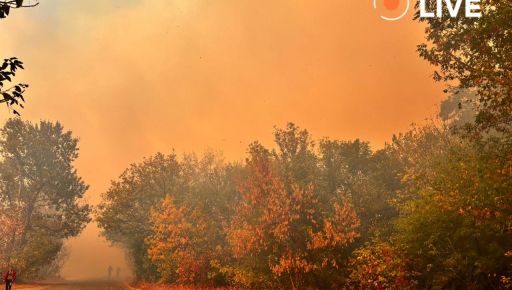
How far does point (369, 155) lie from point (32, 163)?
46716 millimetres

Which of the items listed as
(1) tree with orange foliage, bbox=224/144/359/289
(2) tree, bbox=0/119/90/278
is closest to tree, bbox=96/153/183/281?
(2) tree, bbox=0/119/90/278

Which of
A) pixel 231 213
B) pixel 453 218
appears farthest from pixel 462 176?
pixel 231 213

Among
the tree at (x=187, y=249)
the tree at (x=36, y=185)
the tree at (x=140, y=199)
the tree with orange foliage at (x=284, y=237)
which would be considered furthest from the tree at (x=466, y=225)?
the tree at (x=36, y=185)

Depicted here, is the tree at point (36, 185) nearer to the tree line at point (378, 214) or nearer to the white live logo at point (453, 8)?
the tree line at point (378, 214)

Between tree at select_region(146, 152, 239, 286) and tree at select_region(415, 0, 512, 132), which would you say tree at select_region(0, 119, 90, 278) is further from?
tree at select_region(415, 0, 512, 132)

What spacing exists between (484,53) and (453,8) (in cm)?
290

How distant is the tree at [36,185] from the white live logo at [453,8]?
46.4 meters

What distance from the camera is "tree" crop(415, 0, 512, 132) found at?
13703 millimetres

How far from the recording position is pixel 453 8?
664 inches

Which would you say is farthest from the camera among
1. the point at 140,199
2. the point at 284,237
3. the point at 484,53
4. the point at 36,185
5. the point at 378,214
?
the point at 36,185

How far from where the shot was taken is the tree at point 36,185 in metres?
48.2

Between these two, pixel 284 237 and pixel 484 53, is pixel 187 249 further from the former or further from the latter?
pixel 484 53

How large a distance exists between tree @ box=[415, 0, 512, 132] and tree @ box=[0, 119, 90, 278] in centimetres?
4627

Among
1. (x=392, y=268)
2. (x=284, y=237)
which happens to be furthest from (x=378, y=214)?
(x=392, y=268)
